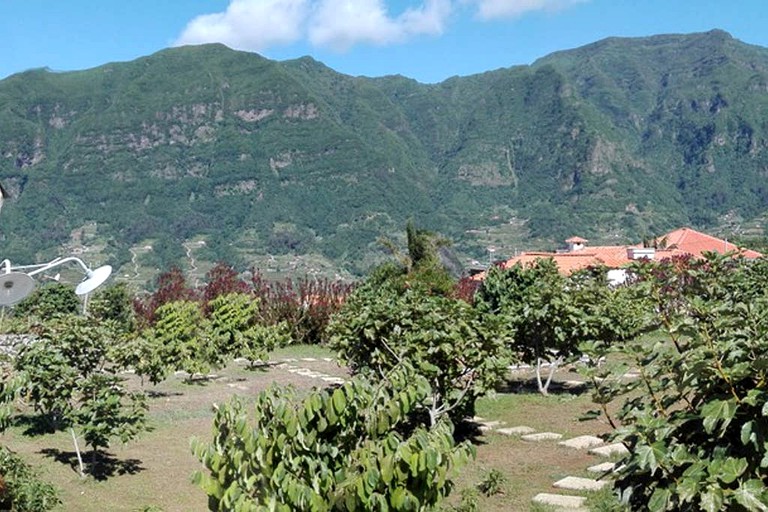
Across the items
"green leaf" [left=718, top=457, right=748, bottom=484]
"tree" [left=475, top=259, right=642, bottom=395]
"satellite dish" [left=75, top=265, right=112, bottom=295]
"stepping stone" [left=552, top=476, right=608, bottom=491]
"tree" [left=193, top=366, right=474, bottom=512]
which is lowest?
"stepping stone" [left=552, top=476, right=608, bottom=491]

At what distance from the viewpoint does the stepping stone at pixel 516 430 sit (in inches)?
386

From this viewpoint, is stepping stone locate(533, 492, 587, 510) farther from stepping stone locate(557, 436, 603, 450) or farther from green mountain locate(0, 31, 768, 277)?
green mountain locate(0, 31, 768, 277)

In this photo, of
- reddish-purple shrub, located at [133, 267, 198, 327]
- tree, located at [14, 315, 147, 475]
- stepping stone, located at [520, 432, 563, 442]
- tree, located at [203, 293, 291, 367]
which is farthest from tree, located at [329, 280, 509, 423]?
reddish-purple shrub, located at [133, 267, 198, 327]

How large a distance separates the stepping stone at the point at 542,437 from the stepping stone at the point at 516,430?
18 centimetres

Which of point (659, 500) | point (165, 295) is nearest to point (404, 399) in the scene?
point (659, 500)

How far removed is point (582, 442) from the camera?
908 centimetres

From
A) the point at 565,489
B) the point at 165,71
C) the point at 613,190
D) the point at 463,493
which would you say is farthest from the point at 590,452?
the point at 165,71

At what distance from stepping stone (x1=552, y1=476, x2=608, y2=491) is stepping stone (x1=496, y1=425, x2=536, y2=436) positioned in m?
2.30

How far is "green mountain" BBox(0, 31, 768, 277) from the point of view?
136625 millimetres

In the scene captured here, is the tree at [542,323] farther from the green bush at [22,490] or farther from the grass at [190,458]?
the green bush at [22,490]

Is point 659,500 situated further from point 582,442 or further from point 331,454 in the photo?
point 582,442

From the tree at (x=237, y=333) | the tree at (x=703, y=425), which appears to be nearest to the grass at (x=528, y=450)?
the tree at (x=703, y=425)

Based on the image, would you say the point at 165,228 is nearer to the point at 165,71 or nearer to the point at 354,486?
the point at 165,71

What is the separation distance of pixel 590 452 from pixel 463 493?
2179 mm
